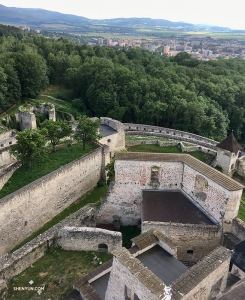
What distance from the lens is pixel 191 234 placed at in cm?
1672

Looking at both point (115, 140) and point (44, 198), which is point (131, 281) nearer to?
point (44, 198)

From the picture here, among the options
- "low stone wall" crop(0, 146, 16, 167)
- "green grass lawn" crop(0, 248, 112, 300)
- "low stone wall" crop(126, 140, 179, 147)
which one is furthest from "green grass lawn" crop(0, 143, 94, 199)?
"low stone wall" crop(126, 140, 179, 147)

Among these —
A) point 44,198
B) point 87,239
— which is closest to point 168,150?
point 44,198

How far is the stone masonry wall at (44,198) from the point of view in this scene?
18578 mm

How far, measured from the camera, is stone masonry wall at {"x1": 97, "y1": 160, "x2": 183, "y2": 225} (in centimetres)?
1859

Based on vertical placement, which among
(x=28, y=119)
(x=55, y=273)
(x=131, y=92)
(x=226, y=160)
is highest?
(x=131, y=92)

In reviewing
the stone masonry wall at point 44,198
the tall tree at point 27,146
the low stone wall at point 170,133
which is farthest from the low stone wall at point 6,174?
the low stone wall at point 170,133

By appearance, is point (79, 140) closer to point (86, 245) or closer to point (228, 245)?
point (86, 245)

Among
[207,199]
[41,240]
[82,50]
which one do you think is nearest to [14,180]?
[41,240]

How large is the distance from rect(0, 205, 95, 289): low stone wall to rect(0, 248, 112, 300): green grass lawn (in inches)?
11.5

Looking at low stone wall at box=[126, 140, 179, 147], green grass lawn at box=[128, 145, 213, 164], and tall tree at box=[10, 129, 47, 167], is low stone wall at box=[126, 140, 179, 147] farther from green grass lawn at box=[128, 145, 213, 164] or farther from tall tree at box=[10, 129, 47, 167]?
tall tree at box=[10, 129, 47, 167]

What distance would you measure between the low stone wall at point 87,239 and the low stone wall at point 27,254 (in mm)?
710

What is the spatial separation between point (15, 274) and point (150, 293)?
952 cm

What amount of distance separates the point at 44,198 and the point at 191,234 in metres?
10.4
